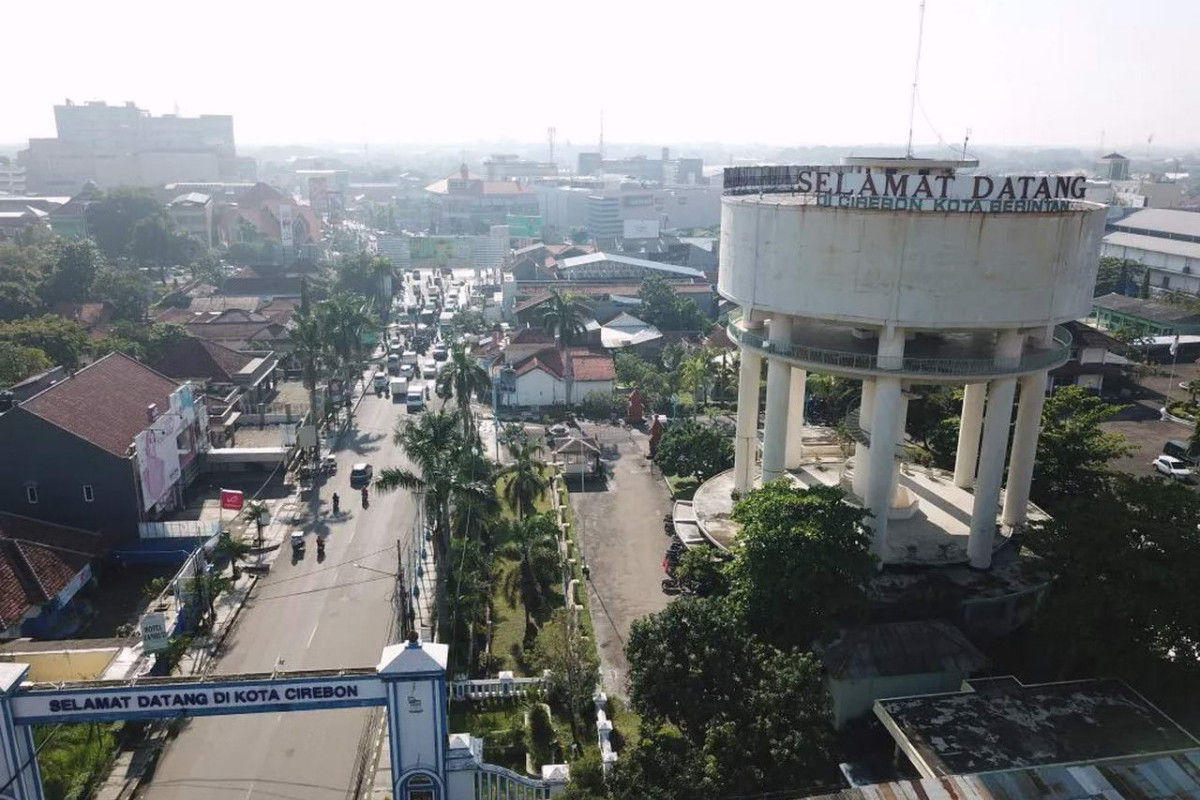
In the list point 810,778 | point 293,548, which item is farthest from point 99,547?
point 810,778

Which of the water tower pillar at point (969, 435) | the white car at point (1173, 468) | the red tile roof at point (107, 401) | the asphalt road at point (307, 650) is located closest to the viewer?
the asphalt road at point (307, 650)

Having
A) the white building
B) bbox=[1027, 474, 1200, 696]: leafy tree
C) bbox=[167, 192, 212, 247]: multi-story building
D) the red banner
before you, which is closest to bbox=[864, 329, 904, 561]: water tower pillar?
bbox=[1027, 474, 1200, 696]: leafy tree

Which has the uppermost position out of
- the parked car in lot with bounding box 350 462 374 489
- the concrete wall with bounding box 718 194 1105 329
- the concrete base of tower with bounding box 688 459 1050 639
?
the concrete wall with bounding box 718 194 1105 329

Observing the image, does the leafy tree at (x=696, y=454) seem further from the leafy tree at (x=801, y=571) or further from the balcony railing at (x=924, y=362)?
the leafy tree at (x=801, y=571)

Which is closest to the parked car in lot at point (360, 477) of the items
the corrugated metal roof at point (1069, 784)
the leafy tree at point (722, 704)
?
the leafy tree at point (722, 704)

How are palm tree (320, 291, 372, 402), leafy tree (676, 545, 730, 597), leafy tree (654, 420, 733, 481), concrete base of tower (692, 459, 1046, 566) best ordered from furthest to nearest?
palm tree (320, 291, 372, 402), leafy tree (654, 420, 733, 481), concrete base of tower (692, 459, 1046, 566), leafy tree (676, 545, 730, 597)

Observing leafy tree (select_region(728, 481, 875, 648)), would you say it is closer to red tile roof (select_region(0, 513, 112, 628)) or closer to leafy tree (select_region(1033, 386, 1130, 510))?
leafy tree (select_region(1033, 386, 1130, 510))

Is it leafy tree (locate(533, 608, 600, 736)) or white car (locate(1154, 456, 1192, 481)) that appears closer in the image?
leafy tree (locate(533, 608, 600, 736))

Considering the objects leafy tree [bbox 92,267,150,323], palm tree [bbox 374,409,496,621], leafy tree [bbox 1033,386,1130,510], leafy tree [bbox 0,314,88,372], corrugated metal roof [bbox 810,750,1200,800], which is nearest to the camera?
corrugated metal roof [bbox 810,750,1200,800]
